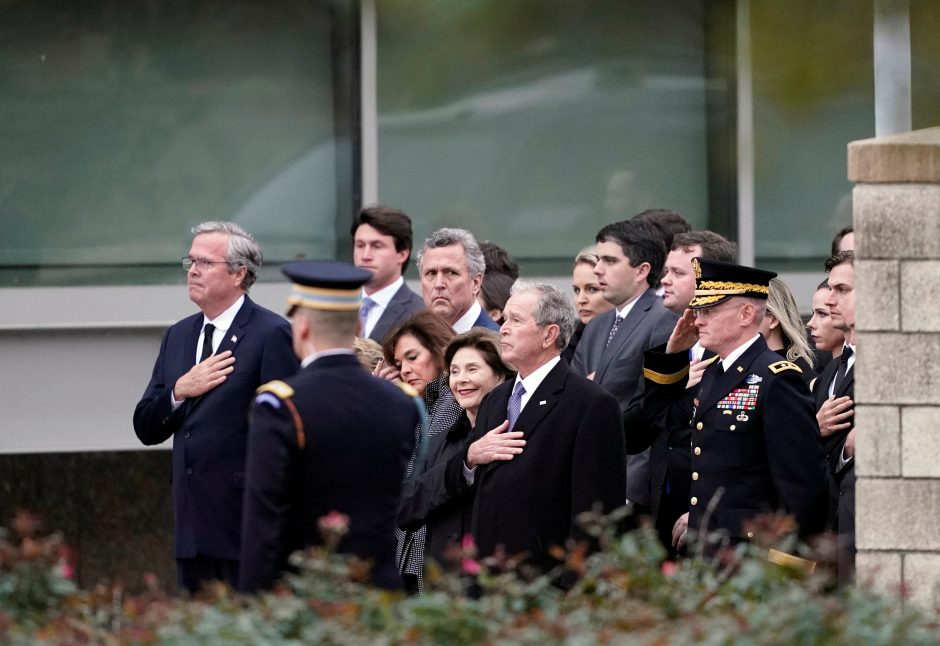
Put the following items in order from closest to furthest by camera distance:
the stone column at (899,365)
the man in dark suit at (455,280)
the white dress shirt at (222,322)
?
the stone column at (899,365) → the white dress shirt at (222,322) → the man in dark suit at (455,280)

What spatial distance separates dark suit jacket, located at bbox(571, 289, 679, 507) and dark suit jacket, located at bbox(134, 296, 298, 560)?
45.9 inches

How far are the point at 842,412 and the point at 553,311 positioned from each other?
1.14 metres

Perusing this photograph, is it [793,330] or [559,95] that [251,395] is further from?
[559,95]

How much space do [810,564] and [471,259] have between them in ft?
8.12

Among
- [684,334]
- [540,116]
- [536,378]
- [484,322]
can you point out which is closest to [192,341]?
[484,322]

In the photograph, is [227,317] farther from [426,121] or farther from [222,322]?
[426,121]

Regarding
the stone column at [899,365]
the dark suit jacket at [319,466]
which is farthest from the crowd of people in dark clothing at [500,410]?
the stone column at [899,365]

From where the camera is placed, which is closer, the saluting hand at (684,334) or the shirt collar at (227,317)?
the saluting hand at (684,334)

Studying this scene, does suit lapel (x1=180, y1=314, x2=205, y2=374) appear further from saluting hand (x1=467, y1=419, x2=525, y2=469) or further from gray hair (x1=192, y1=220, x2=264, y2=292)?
saluting hand (x1=467, y1=419, x2=525, y2=469)

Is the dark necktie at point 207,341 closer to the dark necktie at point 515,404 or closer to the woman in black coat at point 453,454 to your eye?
the woman in black coat at point 453,454

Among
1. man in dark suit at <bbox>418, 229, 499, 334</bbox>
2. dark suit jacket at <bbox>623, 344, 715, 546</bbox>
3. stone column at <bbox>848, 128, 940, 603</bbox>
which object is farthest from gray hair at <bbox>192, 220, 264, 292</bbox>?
stone column at <bbox>848, 128, 940, 603</bbox>

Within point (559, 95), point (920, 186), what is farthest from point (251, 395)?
point (559, 95)

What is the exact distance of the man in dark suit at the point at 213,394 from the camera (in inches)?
255

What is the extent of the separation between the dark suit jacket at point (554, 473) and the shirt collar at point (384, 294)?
2045mm
